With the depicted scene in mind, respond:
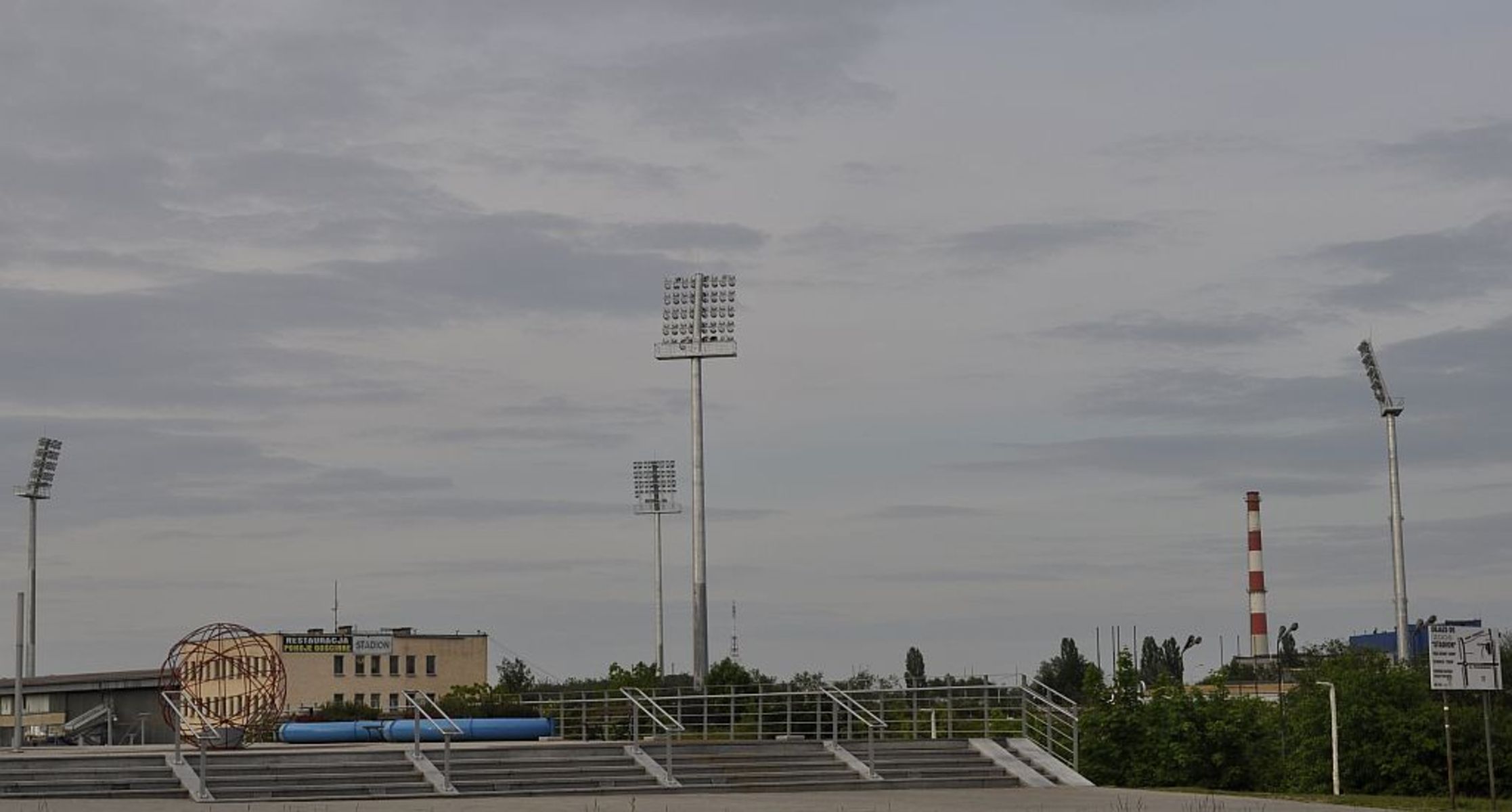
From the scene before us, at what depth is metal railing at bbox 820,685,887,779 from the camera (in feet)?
109

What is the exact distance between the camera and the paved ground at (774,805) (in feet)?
87.7

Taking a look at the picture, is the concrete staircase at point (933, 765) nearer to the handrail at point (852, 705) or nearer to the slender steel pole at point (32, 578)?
the handrail at point (852, 705)

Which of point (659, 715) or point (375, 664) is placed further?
point (375, 664)

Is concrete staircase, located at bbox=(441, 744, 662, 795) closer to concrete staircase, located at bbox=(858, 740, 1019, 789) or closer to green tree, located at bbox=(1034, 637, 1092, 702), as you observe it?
concrete staircase, located at bbox=(858, 740, 1019, 789)

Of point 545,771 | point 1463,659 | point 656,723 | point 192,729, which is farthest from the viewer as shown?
point 656,723

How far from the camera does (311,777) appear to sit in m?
30.2

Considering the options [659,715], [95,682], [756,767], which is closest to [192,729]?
[756,767]

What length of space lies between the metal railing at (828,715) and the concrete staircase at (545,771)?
6.10 feet

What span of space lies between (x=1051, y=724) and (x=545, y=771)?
9.94 metres

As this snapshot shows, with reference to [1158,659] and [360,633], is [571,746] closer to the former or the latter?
[360,633]

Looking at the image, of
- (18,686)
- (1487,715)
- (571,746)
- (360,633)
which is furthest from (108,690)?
(1487,715)

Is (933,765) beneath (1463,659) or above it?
beneath

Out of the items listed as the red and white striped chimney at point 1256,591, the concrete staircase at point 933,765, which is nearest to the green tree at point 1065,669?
the red and white striped chimney at point 1256,591

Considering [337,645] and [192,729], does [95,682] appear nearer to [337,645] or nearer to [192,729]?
[337,645]
